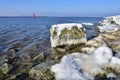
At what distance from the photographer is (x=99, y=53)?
10375mm

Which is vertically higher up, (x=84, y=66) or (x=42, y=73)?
(x=84, y=66)

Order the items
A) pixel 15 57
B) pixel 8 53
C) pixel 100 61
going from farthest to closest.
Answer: pixel 8 53, pixel 15 57, pixel 100 61

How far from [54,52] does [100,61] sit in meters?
5.42

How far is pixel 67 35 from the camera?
615 inches

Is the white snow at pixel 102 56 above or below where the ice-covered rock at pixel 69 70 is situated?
above

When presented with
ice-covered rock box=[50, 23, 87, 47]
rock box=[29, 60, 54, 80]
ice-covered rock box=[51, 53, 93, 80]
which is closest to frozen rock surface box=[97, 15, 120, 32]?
ice-covered rock box=[50, 23, 87, 47]

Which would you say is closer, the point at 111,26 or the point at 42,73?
the point at 42,73

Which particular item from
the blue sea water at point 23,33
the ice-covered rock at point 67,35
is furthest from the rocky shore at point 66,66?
the blue sea water at point 23,33

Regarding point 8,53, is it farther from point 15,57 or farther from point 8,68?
point 8,68

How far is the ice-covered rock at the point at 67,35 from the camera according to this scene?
612 inches

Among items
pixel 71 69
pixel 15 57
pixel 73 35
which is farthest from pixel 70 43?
pixel 71 69

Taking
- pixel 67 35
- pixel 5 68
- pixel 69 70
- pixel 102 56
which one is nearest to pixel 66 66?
pixel 69 70

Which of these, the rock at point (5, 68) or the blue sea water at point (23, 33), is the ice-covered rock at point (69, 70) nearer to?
the rock at point (5, 68)

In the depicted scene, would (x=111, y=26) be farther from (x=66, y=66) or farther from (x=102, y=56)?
(x=66, y=66)
